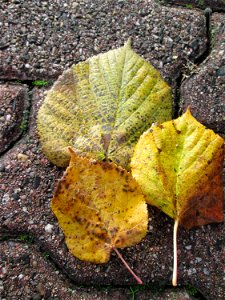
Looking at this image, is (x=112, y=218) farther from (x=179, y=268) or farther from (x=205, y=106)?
(x=205, y=106)

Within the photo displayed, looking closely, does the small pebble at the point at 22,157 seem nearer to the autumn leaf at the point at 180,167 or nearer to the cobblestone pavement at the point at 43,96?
the cobblestone pavement at the point at 43,96

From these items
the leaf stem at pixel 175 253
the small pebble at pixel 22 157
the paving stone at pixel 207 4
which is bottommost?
the leaf stem at pixel 175 253

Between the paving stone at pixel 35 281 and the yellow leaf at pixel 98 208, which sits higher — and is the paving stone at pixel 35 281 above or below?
below

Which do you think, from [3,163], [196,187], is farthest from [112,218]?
[3,163]

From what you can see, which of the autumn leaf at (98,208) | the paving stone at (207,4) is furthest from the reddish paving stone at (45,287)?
the paving stone at (207,4)

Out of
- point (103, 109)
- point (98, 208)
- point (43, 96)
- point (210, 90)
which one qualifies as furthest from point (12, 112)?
point (210, 90)

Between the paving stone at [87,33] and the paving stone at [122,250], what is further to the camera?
the paving stone at [87,33]

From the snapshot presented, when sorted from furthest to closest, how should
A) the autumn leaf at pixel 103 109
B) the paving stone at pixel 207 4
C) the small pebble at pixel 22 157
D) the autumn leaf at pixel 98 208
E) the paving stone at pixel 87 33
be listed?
1. the paving stone at pixel 207 4
2. the paving stone at pixel 87 33
3. the small pebble at pixel 22 157
4. the autumn leaf at pixel 103 109
5. the autumn leaf at pixel 98 208

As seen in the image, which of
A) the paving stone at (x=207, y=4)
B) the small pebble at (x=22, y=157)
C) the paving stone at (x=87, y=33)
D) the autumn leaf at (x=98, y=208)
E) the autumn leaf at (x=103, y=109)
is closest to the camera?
the autumn leaf at (x=98, y=208)
